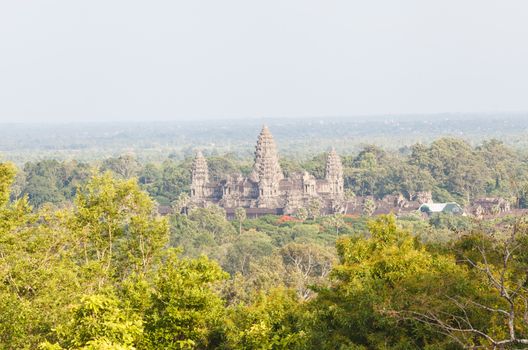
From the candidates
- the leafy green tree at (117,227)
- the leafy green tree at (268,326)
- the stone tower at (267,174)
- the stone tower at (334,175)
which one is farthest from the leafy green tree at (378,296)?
the stone tower at (334,175)

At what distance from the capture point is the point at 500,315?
54.8 ft

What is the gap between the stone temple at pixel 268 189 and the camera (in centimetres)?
9106

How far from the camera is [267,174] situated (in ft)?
310

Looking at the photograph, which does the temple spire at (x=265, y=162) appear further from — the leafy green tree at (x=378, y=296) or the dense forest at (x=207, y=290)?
the leafy green tree at (x=378, y=296)

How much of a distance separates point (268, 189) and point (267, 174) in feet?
5.63

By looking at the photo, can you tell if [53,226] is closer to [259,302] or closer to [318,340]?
[259,302]

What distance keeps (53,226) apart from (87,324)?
29.0 feet

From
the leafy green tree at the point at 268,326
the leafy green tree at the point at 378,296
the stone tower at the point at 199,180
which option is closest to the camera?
the leafy green tree at the point at 378,296

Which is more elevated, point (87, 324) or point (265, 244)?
point (87, 324)

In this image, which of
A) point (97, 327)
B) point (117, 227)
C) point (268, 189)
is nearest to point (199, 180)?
point (268, 189)

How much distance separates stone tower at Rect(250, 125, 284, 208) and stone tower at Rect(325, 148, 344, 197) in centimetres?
681

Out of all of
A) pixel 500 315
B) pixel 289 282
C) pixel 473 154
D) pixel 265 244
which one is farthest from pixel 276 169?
pixel 500 315

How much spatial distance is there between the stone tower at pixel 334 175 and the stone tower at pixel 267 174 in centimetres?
681

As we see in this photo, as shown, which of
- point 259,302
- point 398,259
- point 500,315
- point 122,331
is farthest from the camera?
point 259,302
